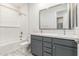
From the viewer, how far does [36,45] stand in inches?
87.8

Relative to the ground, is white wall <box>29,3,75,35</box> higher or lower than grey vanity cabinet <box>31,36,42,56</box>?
higher

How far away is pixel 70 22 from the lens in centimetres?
220

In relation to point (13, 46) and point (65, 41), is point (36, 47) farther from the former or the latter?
point (65, 41)

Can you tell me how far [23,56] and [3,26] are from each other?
74cm

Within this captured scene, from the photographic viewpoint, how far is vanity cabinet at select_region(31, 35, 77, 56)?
67.4 inches

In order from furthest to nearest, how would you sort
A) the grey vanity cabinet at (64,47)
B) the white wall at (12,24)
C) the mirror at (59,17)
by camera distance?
the mirror at (59,17) < the white wall at (12,24) < the grey vanity cabinet at (64,47)

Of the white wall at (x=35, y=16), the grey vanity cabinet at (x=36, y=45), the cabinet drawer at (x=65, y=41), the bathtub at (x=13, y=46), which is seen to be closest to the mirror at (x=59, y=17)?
the white wall at (x=35, y=16)

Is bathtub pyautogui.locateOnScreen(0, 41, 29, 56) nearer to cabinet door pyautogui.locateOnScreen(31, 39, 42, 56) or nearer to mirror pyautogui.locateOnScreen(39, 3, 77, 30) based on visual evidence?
cabinet door pyautogui.locateOnScreen(31, 39, 42, 56)

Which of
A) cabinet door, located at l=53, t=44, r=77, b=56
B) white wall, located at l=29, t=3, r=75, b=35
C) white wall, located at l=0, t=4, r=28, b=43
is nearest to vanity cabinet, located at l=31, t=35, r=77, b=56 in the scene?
cabinet door, located at l=53, t=44, r=77, b=56

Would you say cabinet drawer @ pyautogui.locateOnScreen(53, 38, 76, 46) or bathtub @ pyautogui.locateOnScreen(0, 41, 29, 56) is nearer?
cabinet drawer @ pyautogui.locateOnScreen(53, 38, 76, 46)

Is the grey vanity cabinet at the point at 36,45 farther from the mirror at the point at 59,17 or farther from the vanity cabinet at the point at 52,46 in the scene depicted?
the mirror at the point at 59,17

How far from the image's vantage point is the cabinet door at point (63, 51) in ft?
5.53

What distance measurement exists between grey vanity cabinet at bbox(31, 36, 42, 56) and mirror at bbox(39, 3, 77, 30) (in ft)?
0.93

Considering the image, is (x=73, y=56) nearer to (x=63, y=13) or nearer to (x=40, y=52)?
(x=40, y=52)
